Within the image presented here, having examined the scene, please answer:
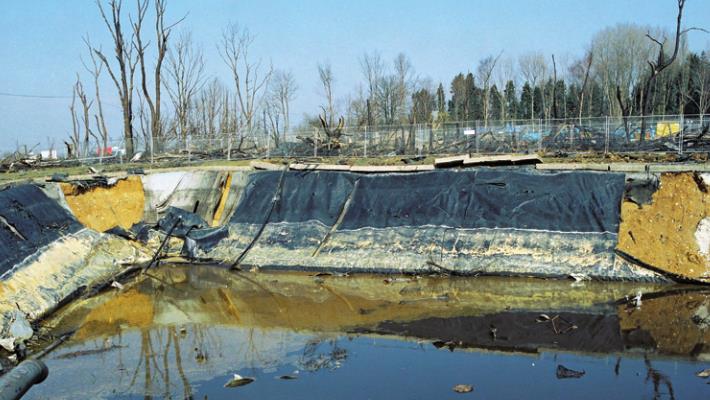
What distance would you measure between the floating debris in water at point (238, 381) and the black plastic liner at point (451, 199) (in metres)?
9.63

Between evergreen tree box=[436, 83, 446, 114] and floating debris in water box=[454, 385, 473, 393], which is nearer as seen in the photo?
floating debris in water box=[454, 385, 473, 393]

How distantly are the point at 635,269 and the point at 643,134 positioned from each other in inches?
432

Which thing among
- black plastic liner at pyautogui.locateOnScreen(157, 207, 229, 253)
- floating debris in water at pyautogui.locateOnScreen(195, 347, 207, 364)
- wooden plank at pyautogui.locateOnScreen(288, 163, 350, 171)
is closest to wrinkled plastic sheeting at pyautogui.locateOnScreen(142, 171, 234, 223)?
black plastic liner at pyautogui.locateOnScreen(157, 207, 229, 253)

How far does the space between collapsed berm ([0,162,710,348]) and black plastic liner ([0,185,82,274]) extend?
0.05m

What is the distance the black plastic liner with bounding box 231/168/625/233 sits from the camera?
18.3 m

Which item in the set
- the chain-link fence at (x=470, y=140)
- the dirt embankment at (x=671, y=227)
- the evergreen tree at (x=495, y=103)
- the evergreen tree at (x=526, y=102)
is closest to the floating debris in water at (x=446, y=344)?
the dirt embankment at (x=671, y=227)

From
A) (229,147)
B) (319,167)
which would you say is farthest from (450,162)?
(229,147)

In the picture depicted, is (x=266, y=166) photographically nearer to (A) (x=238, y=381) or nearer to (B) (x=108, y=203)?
(B) (x=108, y=203)

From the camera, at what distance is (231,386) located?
1016 cm

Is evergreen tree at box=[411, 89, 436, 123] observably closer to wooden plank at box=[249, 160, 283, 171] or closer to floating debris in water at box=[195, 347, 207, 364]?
wooden plank at box=[249, 160, 283, 171]

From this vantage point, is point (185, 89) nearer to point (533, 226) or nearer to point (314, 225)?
point (314, 225)

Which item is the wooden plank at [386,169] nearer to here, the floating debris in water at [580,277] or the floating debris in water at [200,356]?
the floating debris in water at [580,277]

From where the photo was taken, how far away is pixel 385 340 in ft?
41.2

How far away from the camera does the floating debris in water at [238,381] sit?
33.6 ft
